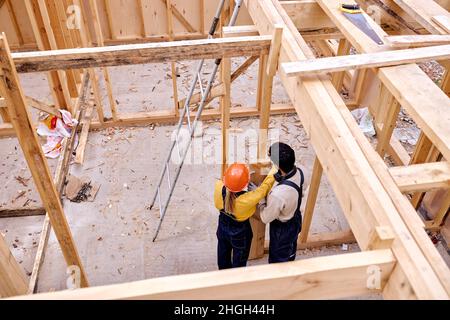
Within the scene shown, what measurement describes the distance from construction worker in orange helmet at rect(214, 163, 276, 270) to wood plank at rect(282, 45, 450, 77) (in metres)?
1.09

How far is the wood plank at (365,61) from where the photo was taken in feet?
8.56

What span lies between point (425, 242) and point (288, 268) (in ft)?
2.11

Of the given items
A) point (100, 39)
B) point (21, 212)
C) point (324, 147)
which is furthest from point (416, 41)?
point (21, 212)

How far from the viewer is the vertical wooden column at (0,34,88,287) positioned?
102 inches

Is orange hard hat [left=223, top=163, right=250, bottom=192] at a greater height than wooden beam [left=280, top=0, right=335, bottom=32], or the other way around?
wooden beam [left=280, top=0, right=335, bottom=32]

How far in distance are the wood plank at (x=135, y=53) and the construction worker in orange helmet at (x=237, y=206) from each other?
968 millimetres

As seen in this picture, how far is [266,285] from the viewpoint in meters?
1.67

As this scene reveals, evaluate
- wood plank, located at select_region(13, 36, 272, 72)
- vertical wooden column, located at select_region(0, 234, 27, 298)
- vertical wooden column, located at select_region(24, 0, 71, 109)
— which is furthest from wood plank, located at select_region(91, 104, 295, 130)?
vertical wooden column, located at select_region(0, 234, 27, 298)

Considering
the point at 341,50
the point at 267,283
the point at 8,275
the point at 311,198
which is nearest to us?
the point at 267,283

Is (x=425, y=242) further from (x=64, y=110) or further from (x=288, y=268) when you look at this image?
(x=64, y=110)

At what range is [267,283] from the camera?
5.47ft

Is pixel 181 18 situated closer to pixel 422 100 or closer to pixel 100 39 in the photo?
pixel 100 39

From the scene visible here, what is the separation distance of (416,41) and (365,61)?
0.59 m

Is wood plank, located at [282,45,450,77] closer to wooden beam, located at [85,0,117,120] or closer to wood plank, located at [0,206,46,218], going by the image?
wooden beam, located at [85,0,117,120]
